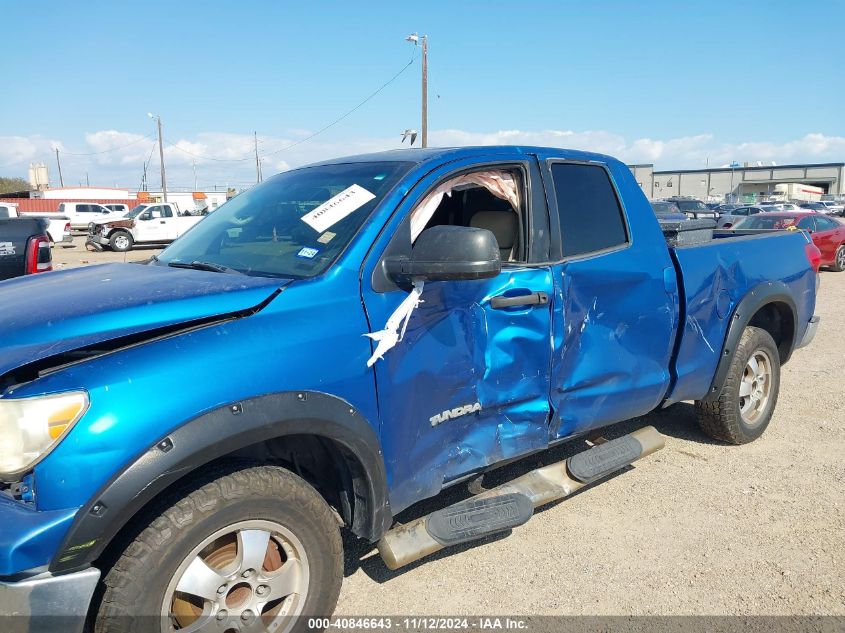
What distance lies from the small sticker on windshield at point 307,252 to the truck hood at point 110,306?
206 mm

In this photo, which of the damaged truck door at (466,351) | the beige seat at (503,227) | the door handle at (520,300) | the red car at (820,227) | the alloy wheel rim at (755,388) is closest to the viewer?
the damaged truck door at (466,351)

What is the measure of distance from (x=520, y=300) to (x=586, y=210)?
2.88ft

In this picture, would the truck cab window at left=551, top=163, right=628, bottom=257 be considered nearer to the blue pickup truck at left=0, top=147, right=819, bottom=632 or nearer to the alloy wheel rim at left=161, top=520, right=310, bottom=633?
the blue pickup truck at left=0, top=147, right=819, bottom=632

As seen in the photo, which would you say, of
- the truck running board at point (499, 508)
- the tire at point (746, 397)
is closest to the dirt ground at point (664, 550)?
the tire at point (746, 397)

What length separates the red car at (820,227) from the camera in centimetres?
1623

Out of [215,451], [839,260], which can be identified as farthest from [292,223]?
[839,260]

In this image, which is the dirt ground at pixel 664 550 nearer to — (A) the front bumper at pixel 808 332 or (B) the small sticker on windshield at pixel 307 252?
(A) the front bumper at pixel 808 332

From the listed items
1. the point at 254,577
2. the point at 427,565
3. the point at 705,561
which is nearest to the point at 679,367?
the point at 705,561

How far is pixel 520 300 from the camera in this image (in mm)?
2910

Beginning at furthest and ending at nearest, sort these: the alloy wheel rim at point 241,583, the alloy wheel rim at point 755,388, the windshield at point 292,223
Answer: the alloy wheel rim at point 755,388
the windshield at point 292,223
the alloy wheel rim at point 241,583

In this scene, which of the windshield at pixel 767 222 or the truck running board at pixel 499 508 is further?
the windshield at pixel 767 222

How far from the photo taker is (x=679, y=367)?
3850 millimetres

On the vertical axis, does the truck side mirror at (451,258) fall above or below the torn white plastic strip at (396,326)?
above

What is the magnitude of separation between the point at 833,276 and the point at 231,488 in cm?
1744
